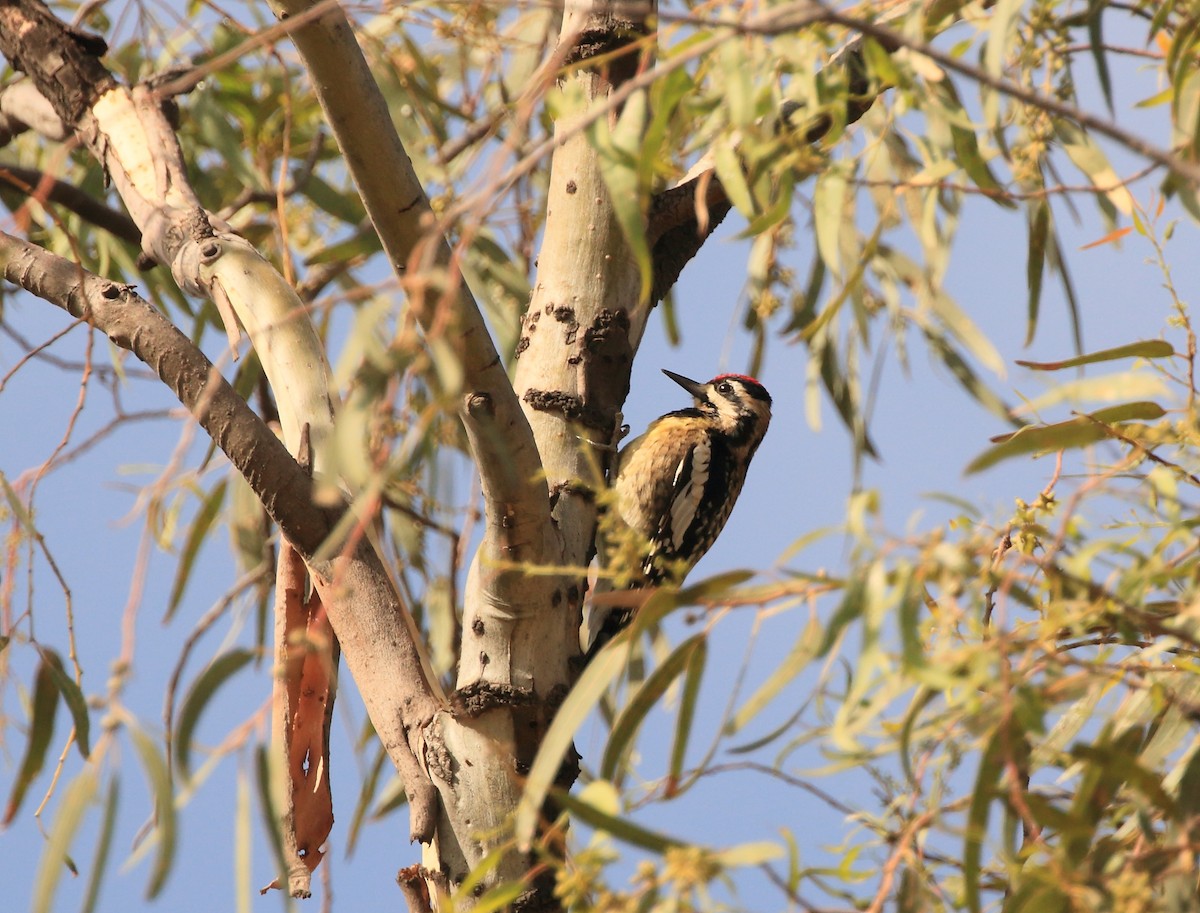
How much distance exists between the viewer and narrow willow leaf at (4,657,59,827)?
173cm

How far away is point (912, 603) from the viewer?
123cm

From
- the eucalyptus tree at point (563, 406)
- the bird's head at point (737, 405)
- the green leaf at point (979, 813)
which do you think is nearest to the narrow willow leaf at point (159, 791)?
the eucalyptus tree at point (563, 406)

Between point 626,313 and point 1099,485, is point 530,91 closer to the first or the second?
point 1099,485

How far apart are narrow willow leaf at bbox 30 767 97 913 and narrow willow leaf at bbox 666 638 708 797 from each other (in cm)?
59

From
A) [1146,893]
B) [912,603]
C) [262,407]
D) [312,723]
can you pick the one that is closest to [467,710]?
[312,723]

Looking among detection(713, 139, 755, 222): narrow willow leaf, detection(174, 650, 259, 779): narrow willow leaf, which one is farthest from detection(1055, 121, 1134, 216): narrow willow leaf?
detection(174, 650, 259, 779): narrow willow leaf

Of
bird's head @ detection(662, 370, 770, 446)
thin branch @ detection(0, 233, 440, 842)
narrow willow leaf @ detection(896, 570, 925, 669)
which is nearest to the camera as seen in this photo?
narrow willow leaf @ detection(896, 570, 925, 669)

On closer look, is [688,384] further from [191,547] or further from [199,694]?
[199,694]

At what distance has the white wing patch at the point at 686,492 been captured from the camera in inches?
136

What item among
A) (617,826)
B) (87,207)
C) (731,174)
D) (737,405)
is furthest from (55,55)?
(737,405)

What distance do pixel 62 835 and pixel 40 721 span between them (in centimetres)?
52

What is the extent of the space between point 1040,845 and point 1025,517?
0.38 meters

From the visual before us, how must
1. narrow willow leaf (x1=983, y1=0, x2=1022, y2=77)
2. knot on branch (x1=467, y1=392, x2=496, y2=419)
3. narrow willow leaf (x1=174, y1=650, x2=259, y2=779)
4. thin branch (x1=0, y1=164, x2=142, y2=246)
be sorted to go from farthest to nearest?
thin branch (x1=0, y1=164, x2=142, y2=246)
knot on branch (x1=467, y1=392, x2=496, y2=419)
narrow willow leaf (x1=983, y1=0, x2=1022, y2=77)
narrow willow leaf (x1=174, y1=650, x2=259, y2=779)

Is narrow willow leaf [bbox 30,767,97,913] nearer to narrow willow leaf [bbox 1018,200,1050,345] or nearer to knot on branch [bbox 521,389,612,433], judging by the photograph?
knot on branch [bbox 521,389,612,433]
